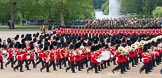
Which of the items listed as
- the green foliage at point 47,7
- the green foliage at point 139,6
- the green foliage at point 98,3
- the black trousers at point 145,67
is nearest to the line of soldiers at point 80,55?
the black trousers at point 145,67

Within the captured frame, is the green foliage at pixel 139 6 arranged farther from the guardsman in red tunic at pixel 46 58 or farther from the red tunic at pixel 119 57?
the red tunic at pixel 119 57

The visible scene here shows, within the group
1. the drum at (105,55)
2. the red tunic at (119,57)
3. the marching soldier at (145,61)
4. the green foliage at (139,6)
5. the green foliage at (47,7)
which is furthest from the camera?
the green foliage at (139,6)

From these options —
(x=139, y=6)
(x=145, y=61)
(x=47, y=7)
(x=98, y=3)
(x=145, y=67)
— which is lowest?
(x=145, y=67)

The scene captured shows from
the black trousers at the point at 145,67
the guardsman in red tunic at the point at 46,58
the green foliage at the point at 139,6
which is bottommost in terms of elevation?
the black trousers at the point at 145,67

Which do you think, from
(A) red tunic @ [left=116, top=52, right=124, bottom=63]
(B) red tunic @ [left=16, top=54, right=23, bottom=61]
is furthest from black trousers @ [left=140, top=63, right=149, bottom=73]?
(B) red tunic @ [left=16, top=54, right=23, bottom=61]

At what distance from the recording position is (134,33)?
143ft

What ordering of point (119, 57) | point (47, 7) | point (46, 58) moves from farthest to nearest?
point (47, 7)
point (46, 58)
point (119, 57)

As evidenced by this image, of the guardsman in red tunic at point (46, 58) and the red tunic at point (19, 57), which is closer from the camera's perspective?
the guardsman in red tunic at point (46, 58)

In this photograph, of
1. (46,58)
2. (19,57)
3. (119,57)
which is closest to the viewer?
(119,57)

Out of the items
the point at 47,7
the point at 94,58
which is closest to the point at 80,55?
the point at 94,58

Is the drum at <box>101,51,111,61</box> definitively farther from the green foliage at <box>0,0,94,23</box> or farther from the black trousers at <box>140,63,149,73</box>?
the green foliage at <box>0,0,94,23</box>

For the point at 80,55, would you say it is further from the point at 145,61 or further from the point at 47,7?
the point at 47,7

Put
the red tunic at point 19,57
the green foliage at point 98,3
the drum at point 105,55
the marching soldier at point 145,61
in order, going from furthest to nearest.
Answer: the green foliage at point 98,3 < the red tunic at point 19,57 < the drum at point 105,55 < the marching soldier at point 145,61

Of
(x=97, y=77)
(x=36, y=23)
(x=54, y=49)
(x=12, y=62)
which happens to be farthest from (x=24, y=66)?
(x=36, y=23)
